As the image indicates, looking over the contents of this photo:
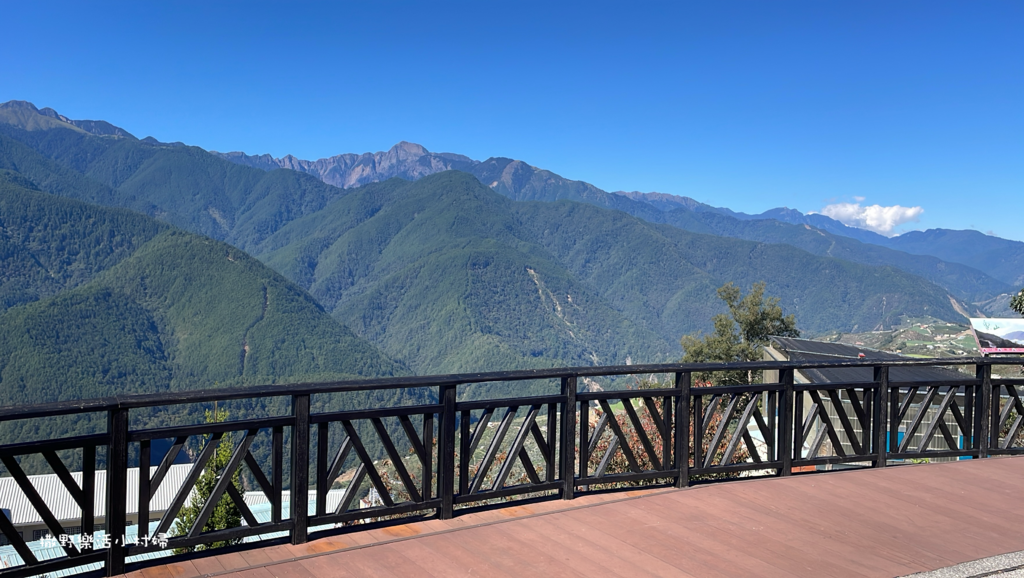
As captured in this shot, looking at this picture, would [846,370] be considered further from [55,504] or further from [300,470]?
[55,504]

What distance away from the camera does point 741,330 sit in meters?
37.7

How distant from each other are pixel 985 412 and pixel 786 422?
Result: 2.16 metres

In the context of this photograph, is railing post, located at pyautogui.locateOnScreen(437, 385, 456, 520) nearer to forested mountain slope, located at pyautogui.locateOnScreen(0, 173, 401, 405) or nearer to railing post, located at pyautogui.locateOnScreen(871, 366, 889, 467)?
railing post, located at pyautogui.locateOnScreen(871, 366, 889, 467)

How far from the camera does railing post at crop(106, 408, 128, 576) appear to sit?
3.23 metres

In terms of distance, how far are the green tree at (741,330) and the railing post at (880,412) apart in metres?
29.5

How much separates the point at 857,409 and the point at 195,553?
4660mm

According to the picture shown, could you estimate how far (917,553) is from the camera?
12.4ft

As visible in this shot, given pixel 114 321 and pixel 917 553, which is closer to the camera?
pixel 917 553

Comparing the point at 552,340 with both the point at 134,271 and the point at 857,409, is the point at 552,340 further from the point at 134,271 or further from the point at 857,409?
the point at 857,409

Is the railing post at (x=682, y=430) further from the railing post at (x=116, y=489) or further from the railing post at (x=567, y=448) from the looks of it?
the railing post at (x=116, y=489)

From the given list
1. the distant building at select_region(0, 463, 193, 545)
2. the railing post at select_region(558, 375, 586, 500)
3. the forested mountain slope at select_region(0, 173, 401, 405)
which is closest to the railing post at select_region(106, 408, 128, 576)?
the railing post at select_region(558, 375, 586, 500)

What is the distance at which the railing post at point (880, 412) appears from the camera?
5645 millimetres

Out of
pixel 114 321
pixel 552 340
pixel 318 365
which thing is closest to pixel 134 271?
pixel 114 321

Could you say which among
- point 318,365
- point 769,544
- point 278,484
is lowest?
point 318,365
